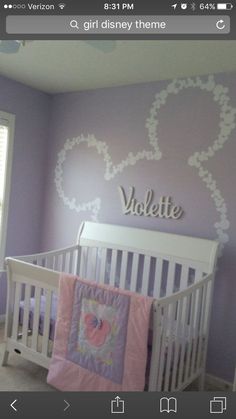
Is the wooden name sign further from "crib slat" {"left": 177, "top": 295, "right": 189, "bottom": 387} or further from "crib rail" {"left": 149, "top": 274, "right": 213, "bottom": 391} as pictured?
"crib slat" {"left": 177, "top": 295, "right": 189, "bottom": 387}

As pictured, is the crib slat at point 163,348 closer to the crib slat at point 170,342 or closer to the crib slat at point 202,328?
the crib slat at point 170,342

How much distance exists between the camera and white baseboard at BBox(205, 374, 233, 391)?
206 centimetres

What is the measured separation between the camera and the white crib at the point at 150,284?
1.60 m

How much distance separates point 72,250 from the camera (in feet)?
8.29

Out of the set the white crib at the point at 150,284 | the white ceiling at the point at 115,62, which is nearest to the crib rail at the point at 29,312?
the white crib at the point at 150,284

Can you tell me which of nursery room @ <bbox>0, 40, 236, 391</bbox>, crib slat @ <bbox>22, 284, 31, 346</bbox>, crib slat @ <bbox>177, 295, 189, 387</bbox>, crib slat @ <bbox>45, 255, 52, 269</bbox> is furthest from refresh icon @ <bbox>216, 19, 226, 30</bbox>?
crib slat @ <bbox>45, 255, 52, 269</bbox>

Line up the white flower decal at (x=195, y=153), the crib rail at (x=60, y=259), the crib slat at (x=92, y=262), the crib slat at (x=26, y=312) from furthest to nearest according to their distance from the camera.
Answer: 1. the crib slat at (x=92, y=262)
2. the crib rail at (x=60, y=259)
3. the white flower decal at (x=195, y=153)
4. the crib slat at (x=26, y=312)

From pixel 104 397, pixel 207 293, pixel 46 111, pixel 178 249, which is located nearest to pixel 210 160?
pixel 178 249

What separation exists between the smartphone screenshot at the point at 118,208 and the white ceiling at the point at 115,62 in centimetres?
1

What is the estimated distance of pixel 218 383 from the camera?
210cm

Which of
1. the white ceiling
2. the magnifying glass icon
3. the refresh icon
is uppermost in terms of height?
the white ceiling

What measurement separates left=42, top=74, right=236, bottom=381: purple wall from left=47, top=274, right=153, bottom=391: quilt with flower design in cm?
81
